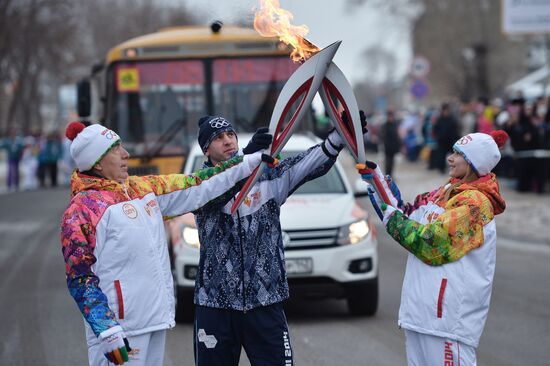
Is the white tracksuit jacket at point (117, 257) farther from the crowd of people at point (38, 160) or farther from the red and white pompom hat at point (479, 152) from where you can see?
the crowd of people at point (38, 160)

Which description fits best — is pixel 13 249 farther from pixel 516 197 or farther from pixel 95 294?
pixel 95 294

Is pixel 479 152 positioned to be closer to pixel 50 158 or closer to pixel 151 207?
pixel 151 207

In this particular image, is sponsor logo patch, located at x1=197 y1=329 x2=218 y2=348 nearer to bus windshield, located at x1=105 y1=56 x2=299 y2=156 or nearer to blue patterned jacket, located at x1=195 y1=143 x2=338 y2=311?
blue patterned jacket, located at x1=195 y1=143 x2=338 y2=311

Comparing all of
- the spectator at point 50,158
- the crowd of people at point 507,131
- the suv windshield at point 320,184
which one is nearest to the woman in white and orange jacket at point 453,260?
the suv windshield at point 320,184

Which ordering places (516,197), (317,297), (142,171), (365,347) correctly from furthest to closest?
(516,197) < (142,171) < (317,297) < (365,347)

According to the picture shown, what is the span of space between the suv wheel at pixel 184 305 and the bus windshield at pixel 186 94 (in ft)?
11.3

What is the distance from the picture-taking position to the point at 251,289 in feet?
16.1

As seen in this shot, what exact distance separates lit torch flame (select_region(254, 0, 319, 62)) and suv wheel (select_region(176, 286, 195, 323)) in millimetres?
4060

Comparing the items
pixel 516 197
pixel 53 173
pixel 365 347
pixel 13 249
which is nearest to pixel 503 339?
pixel 365 347

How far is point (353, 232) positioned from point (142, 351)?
4.58 m

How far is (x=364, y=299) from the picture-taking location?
902 cm

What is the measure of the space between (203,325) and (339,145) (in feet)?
3.72

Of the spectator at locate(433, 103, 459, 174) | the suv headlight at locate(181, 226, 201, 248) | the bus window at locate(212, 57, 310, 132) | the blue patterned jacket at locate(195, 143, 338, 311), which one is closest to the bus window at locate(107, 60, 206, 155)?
the bus window at locate(212, 57, 310, 132)

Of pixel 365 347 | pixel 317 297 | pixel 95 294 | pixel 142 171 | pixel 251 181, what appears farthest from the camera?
pixel 142 171
